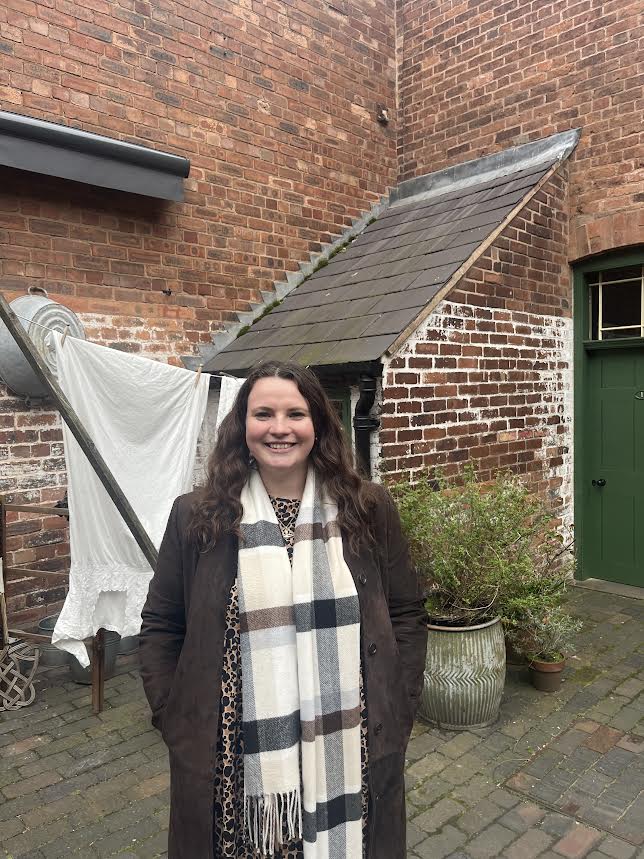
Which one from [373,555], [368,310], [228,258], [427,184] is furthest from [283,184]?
[373,555]

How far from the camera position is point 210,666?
181 cm

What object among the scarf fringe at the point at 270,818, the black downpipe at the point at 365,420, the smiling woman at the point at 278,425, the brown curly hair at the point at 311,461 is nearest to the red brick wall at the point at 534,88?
the black downpipe at the point at 365,420

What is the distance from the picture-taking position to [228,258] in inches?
250

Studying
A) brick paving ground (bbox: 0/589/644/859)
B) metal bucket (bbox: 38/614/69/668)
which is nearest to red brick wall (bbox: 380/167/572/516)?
brick paving ground (bbox: 0/589/644/859)

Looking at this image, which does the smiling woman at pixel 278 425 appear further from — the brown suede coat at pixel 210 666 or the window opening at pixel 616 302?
the window opening at pixel 616 302

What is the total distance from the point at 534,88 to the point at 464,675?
5.96 metres

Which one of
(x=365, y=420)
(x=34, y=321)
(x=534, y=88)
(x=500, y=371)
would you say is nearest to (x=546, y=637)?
(x=365, y=420)

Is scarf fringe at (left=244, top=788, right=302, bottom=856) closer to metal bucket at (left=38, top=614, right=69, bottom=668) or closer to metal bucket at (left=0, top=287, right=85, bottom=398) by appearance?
metal bucket at (left=38, top=614, right=69, bottom=668)

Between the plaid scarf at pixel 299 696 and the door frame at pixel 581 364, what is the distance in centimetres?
541

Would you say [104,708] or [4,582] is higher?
[4,582]

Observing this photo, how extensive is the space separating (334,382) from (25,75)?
133 inches

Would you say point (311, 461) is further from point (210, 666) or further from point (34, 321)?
point (34, 321)

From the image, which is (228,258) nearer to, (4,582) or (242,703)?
(4,582)

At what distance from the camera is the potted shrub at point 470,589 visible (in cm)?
381
